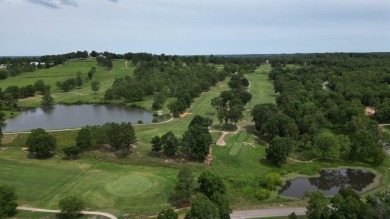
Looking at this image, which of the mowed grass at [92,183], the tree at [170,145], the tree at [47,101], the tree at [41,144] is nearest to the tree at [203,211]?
the mowed grass at [92,183]

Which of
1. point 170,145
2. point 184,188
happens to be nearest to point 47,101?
point 170,145

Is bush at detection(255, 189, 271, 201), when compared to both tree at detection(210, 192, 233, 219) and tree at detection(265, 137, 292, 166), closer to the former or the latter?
tree at detection(210, 192, 233, 219)

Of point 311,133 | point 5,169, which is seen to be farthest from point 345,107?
point 5,169

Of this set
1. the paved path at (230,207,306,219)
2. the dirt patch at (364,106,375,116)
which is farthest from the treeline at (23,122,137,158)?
the dirt patch at (364,106,375,116)

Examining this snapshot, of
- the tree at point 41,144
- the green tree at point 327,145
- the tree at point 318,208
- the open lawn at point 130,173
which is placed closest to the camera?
the tree at point 318,208

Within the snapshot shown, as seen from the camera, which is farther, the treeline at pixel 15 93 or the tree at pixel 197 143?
the treeline at pixel 15 93

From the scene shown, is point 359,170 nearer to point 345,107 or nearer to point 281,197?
point 281,197

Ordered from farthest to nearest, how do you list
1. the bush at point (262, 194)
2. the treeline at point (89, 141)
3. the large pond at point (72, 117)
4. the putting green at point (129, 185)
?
the large pond at point (72, 117) < the treeline at point (89, 141) < the putting green at point (129, 185) < the bush at point (262, 194)

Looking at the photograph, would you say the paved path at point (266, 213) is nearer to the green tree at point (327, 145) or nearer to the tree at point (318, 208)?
the tree at point (318, 208)
